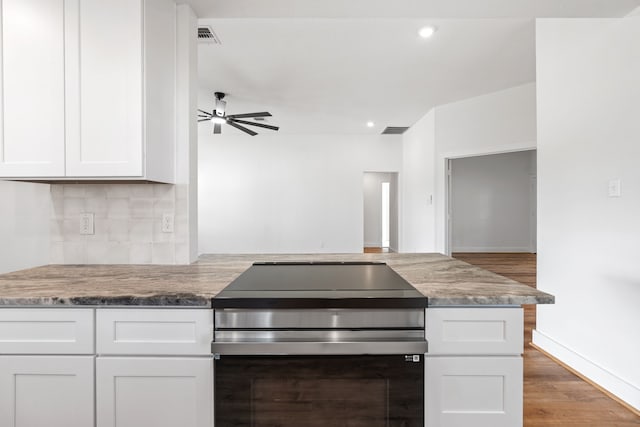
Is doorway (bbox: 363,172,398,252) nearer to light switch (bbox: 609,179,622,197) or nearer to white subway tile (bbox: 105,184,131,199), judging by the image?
light switch (bbox: 609,179,622,197)

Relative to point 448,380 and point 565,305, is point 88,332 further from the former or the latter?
point 565,305

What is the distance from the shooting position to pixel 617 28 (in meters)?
2.11

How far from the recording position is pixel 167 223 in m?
1.92

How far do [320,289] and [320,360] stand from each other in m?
0.26

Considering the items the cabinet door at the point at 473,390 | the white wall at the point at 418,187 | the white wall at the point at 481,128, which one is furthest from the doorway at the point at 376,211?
the cabinet door at the point at 473,390

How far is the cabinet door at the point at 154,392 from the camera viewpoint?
1258mm

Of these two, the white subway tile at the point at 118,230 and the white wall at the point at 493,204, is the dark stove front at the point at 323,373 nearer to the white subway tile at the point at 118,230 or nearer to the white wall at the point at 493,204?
the white subway tile at the point at 118,230

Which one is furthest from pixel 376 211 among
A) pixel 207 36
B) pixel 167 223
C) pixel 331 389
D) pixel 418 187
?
pixel 331 389

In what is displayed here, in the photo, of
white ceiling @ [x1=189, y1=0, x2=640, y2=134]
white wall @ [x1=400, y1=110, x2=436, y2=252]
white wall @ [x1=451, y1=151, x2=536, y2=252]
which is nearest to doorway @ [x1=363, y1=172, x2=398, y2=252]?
white wall @ [x1=451, y1=151, x2=536, y2=252]

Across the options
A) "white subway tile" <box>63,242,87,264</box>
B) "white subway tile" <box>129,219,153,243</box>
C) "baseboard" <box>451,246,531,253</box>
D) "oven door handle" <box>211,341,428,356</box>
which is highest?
"white subway tile" <box>129,219,153,243</box>

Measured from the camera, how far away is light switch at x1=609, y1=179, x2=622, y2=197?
209 cm

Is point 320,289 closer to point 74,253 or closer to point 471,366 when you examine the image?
point 471,366

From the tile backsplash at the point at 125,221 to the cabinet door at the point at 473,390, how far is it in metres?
1.41

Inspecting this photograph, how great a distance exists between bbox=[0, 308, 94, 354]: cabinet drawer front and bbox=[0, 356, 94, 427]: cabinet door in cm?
4
